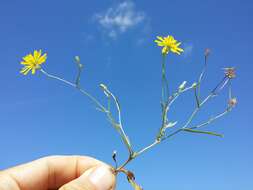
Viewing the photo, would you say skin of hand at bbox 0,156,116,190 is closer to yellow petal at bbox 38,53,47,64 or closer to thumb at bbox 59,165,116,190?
thumb at bbox 59,165,116,190

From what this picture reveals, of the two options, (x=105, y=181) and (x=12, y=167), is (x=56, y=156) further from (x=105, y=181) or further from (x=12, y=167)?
(x=105, y=181)

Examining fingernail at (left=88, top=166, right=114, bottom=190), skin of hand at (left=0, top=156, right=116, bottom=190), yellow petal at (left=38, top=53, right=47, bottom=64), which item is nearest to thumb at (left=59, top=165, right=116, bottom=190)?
fingernail at (left=88, top=166, right=114, bottom=190)

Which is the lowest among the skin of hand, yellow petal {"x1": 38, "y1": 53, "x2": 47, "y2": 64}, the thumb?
the thumb

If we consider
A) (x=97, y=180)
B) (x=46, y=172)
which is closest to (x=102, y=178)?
(x=97, y=180)

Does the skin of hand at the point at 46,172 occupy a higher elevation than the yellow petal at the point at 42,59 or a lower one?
lower

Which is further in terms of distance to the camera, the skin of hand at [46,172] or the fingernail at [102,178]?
the skin of hand at [46,172]

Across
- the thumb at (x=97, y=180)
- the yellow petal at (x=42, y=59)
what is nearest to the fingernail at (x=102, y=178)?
the thumb at (x=97, y=180)

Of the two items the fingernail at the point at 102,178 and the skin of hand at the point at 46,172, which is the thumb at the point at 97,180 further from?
the skin of hand at the point at 46,172

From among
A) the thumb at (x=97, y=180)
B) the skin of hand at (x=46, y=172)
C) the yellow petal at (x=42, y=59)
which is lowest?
the thumb at (x=97, y=180)
